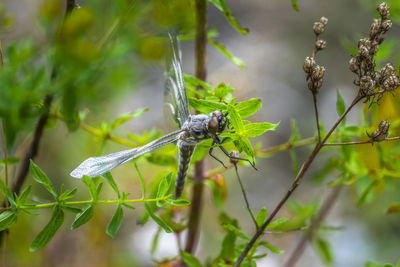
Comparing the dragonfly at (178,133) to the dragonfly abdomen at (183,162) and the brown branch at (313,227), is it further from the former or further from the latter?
the brown branch at (313,227)

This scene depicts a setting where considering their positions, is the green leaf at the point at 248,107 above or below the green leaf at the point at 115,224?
above

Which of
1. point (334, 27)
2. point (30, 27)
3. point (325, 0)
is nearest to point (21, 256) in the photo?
point (30, 27)

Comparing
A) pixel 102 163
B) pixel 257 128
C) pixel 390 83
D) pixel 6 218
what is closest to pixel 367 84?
pixel 390 83

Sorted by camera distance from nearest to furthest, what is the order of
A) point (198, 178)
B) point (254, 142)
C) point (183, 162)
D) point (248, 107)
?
point (248, 107)
point (183, 162)
point (198, 178)
point (254, 142)

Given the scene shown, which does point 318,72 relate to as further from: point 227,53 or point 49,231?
point 49,231

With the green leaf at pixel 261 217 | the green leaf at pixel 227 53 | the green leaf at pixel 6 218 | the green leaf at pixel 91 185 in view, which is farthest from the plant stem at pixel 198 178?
the green leaf at pixel 6 218

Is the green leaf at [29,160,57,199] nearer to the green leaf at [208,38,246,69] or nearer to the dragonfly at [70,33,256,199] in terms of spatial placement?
the dragonfly at [70,33,256,199]
